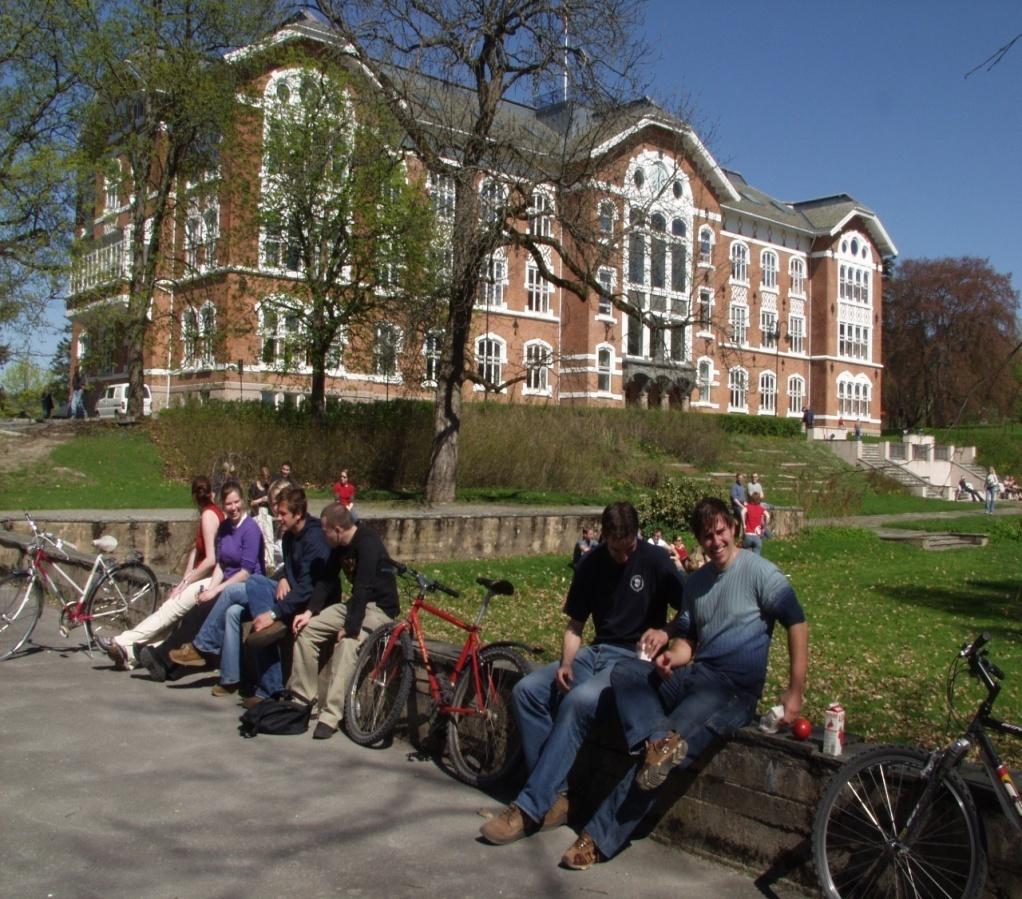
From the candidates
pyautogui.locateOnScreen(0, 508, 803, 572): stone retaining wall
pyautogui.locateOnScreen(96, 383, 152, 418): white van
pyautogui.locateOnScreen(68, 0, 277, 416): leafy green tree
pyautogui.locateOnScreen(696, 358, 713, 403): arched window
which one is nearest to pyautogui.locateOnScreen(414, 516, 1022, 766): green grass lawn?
pyautogui.locateOnScreen(0, 508, 803, 572): stone retaining wall

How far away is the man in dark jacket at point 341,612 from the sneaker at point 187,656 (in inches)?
53.6

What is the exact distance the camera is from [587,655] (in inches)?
243

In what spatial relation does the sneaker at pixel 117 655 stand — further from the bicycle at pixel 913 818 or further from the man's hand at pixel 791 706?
the bicycle at pixel 913 818

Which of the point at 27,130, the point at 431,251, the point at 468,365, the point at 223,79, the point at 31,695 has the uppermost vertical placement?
the point at 223,79

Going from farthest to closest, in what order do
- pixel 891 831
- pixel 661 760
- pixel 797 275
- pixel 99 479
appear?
1. pixel 797 275
2. pixel 99 479
3. pixel 661 760
4. pixel 891 831

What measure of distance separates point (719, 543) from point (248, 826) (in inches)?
112

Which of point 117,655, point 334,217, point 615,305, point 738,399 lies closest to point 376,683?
point 117,655

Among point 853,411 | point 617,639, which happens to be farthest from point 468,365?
point 853,411

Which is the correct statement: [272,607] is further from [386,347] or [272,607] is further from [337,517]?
[386,347]

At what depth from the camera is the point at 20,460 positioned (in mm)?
28828

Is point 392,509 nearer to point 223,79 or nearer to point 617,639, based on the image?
point 223,79

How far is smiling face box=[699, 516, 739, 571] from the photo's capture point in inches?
217

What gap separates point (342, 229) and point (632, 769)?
85.7 ft

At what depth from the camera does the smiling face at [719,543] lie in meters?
5.50
